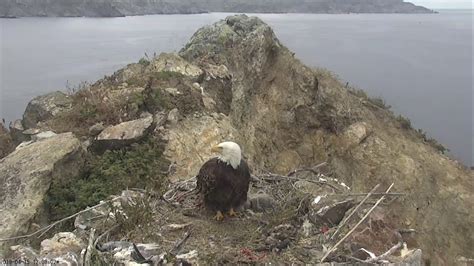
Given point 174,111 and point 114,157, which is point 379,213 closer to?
point 114,157

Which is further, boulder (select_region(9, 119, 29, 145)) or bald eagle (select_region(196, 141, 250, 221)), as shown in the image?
boulder (select_region(9, 119, 29, 145))

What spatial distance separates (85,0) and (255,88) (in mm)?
90603

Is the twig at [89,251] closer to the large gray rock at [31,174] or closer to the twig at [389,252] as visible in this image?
the large gray rock at [31,174]

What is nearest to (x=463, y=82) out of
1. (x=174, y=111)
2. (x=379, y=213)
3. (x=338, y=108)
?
(x=338, y=108)

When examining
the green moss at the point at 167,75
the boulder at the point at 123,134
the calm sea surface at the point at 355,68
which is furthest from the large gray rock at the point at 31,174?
the calm sea surface at the point at 355,68

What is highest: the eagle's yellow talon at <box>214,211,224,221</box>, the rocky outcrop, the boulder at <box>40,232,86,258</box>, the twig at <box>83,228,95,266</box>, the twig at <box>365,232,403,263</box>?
the twig at <box>83,228,95,266</box>

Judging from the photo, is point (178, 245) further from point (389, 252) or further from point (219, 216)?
point (389, 252)

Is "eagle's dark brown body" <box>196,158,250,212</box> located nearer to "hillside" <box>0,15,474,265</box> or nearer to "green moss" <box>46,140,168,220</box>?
"hillside" <box>0,15,474,265</box>

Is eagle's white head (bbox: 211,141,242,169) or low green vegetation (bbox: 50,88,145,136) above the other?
eagle's white head (bbox: 211,141,242,169)

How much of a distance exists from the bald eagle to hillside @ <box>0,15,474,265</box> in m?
0.17

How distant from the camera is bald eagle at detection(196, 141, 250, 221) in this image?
5.64 m

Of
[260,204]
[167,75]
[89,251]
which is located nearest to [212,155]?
[167,75]

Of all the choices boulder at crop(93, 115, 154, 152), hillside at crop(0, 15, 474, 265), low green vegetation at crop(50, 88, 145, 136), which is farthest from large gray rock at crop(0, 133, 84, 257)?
low green vegetation at crop(50, 88, 145, 136)

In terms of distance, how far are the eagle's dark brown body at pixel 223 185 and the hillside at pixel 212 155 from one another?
0.19 meters
